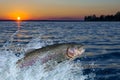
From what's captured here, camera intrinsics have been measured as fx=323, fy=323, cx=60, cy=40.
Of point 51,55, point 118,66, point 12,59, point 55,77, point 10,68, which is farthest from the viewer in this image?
point 118,66

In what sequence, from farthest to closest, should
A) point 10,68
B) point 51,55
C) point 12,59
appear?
point 12,59 → point 10,68 → point 51,55

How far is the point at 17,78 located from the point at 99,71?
7106 mm

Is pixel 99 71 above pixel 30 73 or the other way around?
the other way around

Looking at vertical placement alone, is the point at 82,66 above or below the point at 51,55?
below

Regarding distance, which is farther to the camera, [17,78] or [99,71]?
[99,71]

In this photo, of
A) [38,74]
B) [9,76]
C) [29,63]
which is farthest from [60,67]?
[29,63]

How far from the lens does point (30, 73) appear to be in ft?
36.0

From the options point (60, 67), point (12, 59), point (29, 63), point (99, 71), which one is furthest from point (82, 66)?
point (29, 63)

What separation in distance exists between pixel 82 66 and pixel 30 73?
7.94 meters

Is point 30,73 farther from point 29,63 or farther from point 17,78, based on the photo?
point 29,63

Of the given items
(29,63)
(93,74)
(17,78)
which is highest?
(29,63)

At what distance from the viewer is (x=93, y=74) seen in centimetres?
1666

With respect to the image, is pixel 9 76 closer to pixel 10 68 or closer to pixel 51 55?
pixel 10 68

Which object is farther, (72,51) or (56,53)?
(56,53)
